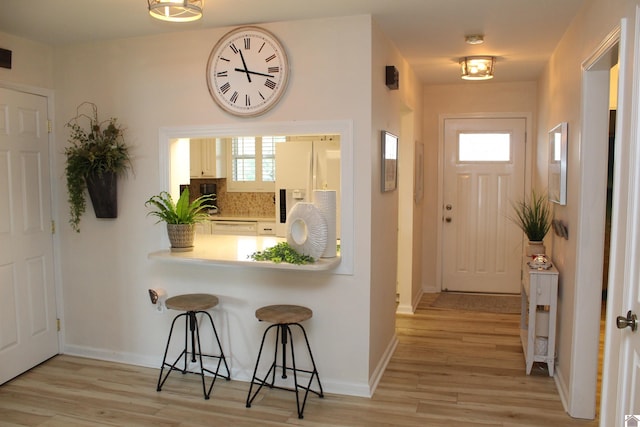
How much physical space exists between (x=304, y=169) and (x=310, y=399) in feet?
8.57

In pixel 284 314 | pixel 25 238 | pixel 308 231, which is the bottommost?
pixel 284 314

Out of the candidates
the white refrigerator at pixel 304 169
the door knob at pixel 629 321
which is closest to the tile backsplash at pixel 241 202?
the white refrigerator at pixel 304 169

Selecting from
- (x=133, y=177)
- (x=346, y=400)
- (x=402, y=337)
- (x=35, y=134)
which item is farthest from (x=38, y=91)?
(x=402, y=337)

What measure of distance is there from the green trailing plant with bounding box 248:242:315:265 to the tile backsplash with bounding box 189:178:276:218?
10.0 ft

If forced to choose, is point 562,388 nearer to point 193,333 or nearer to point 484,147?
point 193,333

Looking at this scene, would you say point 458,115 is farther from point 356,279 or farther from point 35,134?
point 35,134

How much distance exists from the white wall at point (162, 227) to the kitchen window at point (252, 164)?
2428 mm

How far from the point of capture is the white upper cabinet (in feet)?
20.6

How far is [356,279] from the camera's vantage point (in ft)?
11.1

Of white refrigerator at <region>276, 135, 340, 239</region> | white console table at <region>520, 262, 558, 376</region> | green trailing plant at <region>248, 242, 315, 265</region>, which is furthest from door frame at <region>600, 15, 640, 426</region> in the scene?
white refrigerator at <region>276, 135, 340, 239</region>

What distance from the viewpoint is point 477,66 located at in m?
4.39

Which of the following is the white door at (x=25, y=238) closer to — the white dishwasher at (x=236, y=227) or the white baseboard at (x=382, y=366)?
the white dishwasher at (x=236, y=227)

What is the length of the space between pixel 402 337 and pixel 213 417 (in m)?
2.00

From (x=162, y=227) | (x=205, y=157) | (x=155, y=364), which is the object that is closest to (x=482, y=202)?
(x=205, y=157)
